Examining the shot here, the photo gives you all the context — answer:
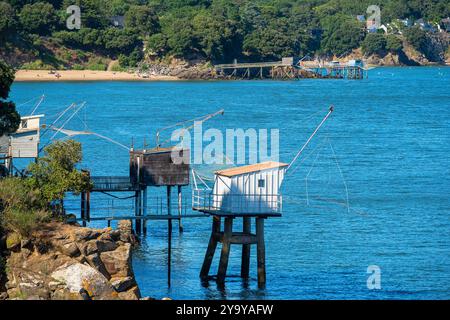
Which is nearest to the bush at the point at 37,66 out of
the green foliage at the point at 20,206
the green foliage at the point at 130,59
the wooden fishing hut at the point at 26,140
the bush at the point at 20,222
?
the green foliage at the point at 130,59

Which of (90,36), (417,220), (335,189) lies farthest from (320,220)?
(90,36)

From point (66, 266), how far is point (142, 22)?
157 m

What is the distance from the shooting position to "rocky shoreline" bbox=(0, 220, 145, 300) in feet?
120

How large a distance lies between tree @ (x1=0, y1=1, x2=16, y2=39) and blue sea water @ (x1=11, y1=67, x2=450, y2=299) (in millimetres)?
29371

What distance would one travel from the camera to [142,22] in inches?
7564

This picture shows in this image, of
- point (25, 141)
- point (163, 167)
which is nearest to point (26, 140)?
point (25, 141)

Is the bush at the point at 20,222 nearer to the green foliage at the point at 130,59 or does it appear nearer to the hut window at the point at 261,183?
the hut window at the point at 261,183

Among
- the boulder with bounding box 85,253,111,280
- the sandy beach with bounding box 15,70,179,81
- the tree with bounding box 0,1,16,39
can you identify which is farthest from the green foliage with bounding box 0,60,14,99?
the tree with bounding box 0,1,16,39

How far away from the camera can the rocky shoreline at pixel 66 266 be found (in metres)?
36.6

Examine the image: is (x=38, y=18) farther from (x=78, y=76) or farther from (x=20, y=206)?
(x=20, y=206)

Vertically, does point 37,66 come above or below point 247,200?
above

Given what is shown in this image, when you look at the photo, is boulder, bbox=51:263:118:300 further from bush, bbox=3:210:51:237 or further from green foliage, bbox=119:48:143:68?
green foliage, bbox=119:48:143:68

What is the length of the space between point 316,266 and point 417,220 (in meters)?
11.4
